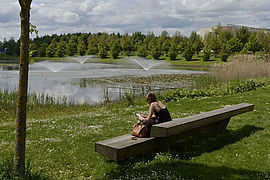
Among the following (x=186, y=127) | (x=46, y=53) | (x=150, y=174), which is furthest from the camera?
(x=46, y=53)

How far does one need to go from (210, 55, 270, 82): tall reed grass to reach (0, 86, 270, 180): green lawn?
1074 cm

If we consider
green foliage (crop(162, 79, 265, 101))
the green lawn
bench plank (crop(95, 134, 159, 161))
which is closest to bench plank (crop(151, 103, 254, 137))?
bench plank (crop(95, 134, 159, 161))

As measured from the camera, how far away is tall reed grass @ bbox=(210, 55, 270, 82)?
2038 centimetres

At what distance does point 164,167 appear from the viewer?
523 centimetres

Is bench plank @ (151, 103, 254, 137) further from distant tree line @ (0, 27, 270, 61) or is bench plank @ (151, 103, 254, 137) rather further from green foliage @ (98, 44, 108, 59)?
green foliage @ (98, 44, 108, 59)

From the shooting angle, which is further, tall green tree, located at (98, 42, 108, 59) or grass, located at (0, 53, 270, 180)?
tall green tree, located at (98, 42, 108, 59)

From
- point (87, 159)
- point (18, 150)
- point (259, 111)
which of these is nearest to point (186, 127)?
point (87, 159)

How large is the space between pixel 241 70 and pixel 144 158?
55.4 ft

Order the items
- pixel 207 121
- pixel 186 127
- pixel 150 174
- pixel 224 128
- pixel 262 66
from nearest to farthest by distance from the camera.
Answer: pixel 150 174, pixel 186 127, pixel 207 121, pixel 224 128, pixel 262 66

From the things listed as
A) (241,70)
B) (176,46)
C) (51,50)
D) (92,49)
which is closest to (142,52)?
(176,46)

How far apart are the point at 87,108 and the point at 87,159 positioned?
8.04 meters

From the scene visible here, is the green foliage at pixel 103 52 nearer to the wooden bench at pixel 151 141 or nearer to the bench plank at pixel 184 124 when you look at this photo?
the bench plank at pixel 184 124

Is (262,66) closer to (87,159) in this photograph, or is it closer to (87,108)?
(87,108)

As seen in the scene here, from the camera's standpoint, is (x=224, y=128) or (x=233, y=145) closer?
(x=233, y=145)
